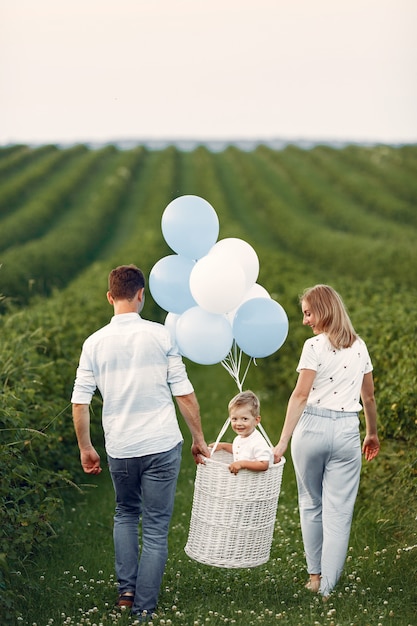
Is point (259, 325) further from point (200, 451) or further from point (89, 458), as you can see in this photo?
point (89, 458)

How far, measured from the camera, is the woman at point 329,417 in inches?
182

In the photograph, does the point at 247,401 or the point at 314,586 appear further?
the point at 314,586

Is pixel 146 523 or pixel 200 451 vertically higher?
pixel 200 451

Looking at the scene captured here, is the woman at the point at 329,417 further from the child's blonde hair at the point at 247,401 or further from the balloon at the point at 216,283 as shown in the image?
the balloon at the point at 216,283

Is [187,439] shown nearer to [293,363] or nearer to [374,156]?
[293,363]

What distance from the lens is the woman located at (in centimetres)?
462

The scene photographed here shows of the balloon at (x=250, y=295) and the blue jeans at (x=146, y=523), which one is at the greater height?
the balloon at (x=250, y=295)

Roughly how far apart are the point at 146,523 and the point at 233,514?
46 cm

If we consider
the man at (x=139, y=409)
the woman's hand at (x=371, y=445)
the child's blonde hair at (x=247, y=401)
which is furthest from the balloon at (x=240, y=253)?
the woman's hand at (x=371, y=445)

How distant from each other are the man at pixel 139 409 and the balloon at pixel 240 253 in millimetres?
543

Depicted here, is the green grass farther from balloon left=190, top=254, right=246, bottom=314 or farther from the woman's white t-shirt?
balloon left=190, top=254, right=246, bottom=314

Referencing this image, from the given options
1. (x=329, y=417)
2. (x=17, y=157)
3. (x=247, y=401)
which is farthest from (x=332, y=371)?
(x=17, y=157)

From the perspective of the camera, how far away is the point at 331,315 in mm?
4629

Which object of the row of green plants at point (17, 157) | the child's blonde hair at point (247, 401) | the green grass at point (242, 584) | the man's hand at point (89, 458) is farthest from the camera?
the row of green plants at point (17, 157)
